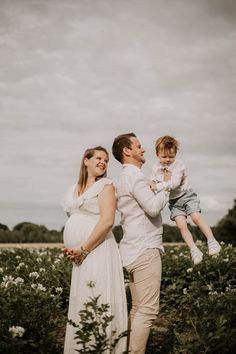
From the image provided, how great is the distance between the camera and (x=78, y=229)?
4742mm

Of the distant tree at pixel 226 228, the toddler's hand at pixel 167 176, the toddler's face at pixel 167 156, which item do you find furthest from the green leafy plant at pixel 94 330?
the distant tree at pixel 226 228

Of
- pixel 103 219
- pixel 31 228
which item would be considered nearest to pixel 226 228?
pixel 31 228

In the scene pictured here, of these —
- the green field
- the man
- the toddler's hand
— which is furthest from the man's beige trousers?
the toddler's hand

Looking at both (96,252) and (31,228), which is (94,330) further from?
(31,228)

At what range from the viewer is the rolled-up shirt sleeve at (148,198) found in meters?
4.51

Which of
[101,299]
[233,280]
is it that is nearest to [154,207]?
[101,299]

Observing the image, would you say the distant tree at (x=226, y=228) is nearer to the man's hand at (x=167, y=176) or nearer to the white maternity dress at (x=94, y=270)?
the man's hand at (x=167, y=176)

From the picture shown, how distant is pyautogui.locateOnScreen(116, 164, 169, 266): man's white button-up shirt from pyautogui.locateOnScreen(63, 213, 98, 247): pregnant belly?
0.33 metres

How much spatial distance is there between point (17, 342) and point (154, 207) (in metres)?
1.71

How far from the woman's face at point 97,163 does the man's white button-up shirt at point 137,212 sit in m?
0.22

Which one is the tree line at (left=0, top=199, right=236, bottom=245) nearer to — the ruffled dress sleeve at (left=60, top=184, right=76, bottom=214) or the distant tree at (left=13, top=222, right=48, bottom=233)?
the distant tree at (left=13, top=222, right=48, bottom=233)

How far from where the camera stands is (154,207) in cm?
450

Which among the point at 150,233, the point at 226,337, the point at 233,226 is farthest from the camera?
the point at 233,226

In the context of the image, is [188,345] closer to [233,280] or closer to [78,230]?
[78,230]
